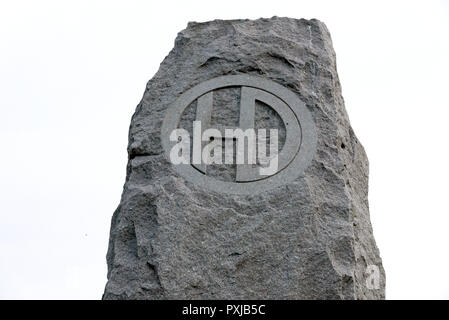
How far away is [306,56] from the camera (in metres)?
6.64

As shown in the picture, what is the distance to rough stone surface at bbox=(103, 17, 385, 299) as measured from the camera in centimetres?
586

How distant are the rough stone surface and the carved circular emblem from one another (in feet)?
0.16

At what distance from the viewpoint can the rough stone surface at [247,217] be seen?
5859 millimetres

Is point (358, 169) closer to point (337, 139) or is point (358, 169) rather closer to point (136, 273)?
point (337, 139)

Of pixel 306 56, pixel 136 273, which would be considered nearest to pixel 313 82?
pixel 306 56

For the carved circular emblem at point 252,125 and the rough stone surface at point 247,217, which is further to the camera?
the carved circular emblem at point 252,125

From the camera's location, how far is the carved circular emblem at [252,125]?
6152 millimetres

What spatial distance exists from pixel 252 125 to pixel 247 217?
62 cm

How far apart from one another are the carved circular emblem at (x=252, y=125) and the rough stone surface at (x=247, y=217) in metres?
0.05

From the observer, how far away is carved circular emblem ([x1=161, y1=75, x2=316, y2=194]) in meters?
6.15

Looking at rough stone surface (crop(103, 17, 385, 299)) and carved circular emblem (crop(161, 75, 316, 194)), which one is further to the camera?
carved circular emblem (crop(161, 75, 316, 194))

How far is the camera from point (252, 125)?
6.32 metres

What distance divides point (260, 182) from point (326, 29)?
1380 mm
